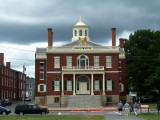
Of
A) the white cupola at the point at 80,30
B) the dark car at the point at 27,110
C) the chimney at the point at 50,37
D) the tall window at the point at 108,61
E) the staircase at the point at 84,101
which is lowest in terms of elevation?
the dark car at the point at 27,110

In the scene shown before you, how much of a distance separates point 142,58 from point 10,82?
39.8 m

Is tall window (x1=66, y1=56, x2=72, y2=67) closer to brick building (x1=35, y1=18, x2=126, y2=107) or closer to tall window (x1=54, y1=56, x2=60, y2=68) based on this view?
brick building (x1=35, y1=18, x2=126, y2=107)

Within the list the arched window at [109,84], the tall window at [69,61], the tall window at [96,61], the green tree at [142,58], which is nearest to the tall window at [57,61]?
the tall window at [69,61]

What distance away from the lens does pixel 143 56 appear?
74.3 meters

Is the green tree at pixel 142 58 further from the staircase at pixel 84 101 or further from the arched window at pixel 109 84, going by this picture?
the staircase at pixel 84 101

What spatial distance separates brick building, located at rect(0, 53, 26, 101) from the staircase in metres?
30.3

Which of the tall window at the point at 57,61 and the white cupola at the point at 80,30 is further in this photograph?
the white cupola at the point at 80,30

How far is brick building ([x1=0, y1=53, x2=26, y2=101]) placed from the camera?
3533 inches

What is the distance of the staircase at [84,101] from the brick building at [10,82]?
99.5 feet

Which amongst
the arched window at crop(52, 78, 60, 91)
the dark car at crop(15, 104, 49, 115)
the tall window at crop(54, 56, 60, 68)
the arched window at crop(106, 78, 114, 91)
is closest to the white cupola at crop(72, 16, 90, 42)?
the tall window at crop(54, 56, 60, 68)

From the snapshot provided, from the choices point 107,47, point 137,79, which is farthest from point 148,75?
point 107,47

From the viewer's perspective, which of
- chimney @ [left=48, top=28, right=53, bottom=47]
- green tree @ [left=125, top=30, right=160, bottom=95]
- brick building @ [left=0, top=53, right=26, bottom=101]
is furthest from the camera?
brick building @ [left=0, top=53, right=26, bottom=101]

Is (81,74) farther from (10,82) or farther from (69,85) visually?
(10,82)

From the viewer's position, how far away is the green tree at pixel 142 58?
2904 inches
